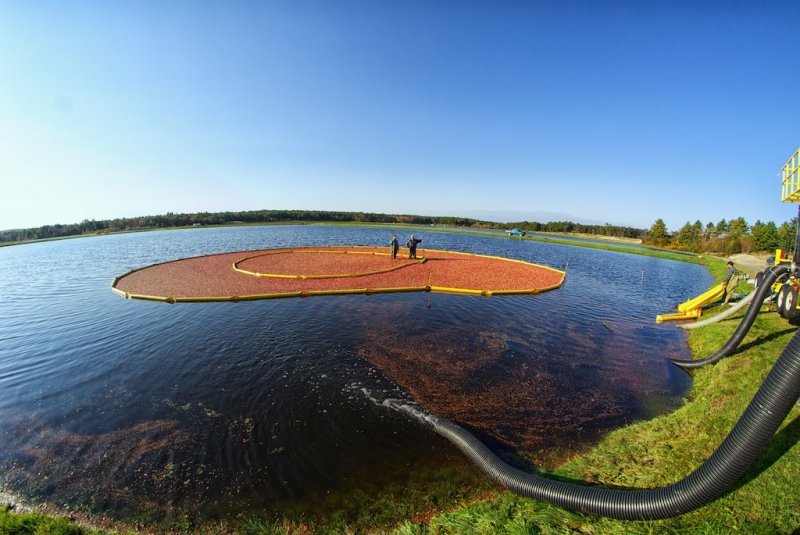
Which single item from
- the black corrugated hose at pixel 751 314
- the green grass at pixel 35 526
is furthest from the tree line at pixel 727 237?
the green grass at pixel 35 526

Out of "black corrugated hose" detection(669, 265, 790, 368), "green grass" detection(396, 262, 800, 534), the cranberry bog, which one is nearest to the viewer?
"green grass" detection(396, 262, 800, 534)

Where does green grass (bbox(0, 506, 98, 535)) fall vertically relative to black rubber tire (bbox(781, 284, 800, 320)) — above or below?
below

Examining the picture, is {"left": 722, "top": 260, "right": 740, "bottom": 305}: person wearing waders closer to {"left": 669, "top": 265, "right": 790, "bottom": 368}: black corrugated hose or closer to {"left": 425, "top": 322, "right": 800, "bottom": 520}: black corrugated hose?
{"left": 669, "top": 265, "right": 790, "bottom": 368}: black corrugated hose

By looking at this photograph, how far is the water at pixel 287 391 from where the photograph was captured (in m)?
5.77

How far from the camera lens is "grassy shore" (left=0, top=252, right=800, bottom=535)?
3.99m

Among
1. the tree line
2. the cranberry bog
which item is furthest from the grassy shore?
the tree line

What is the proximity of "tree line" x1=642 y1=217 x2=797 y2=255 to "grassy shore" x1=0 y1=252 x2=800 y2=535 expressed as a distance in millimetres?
59027

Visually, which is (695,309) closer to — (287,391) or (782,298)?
(782,298)

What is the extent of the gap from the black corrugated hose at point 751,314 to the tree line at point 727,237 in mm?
53465

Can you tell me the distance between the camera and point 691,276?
29.3 metres

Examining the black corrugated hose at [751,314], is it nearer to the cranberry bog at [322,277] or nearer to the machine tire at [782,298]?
the machine tire at [782,298]

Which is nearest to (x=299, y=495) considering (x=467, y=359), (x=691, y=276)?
(x=467, y=359)

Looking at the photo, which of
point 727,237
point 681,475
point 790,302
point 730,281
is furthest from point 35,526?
point 727,237

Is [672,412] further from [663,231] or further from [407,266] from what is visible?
[663,231]
